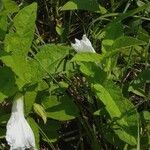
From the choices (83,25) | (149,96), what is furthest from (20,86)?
(83,25)

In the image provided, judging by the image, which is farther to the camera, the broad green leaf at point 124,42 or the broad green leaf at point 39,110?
the broad green leaf at point 39,110

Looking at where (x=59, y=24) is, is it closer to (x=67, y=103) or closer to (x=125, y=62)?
(x=125, y=62)

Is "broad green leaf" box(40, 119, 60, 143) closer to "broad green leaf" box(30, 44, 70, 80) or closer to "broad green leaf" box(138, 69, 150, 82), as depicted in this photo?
"broad green leaf" box(30, 44, 70, 80)

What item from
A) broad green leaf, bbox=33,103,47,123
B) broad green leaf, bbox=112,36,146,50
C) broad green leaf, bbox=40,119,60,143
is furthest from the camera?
broad green leaf, bbox=40,119,60,143

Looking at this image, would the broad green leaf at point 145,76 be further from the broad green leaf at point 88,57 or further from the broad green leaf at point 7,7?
the broad green leaf at point 7,7

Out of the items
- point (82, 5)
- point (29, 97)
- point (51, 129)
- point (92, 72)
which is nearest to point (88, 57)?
point (92, 72)

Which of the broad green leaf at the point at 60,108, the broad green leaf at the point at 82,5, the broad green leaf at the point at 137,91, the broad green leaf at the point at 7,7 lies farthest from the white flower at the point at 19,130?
the broad green leaf at the point at 82,5

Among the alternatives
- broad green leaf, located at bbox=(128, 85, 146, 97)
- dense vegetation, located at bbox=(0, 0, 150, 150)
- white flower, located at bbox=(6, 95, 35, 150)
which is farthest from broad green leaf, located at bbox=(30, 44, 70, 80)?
→ broad green leaf, located at bbox=(128, 85, 146, 97)

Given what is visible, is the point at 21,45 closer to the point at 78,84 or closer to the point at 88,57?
the point at 88,57
